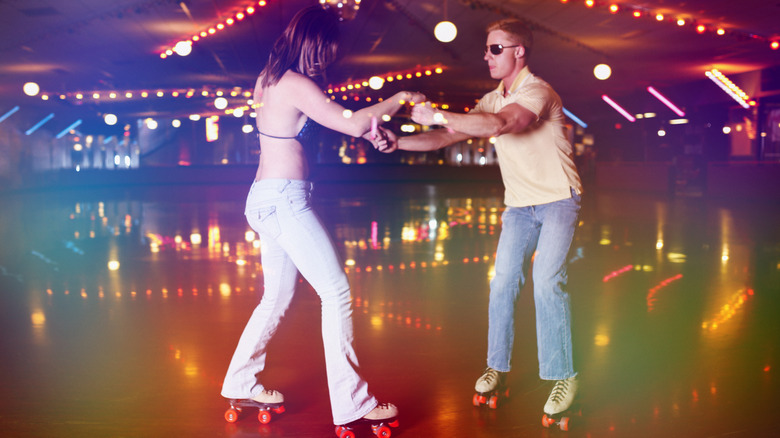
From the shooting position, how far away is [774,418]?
2.23 metres

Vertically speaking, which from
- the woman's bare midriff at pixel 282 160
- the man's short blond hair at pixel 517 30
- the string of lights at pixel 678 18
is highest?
the string of lights at pixel 678 18

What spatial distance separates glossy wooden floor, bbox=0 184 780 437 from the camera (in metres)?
2.27

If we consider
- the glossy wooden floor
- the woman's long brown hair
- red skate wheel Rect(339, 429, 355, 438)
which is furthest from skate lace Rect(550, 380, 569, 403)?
the woman's long brown hair

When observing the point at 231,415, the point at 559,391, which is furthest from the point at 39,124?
the point at 559,391

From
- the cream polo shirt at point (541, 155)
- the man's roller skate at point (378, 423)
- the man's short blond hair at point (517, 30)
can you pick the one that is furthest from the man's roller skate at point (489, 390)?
the man's short blond hair at point (517, 30)

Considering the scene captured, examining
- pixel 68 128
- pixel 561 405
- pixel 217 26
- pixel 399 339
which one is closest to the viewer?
pixel 561 405

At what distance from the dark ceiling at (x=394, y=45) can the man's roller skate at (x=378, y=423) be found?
24.5ft

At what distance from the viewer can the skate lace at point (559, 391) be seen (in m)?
2.26

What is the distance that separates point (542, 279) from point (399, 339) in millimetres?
1161

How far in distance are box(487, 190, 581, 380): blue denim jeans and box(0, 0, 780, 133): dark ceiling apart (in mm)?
6884

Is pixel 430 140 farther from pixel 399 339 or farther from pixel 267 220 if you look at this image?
pixel 399 339

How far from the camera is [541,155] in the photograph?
7.68ft

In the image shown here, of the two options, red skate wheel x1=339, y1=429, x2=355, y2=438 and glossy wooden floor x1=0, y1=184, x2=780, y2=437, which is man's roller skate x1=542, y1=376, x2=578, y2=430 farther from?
red skate wheel x1=339, y1=429, x2=355, y2=438

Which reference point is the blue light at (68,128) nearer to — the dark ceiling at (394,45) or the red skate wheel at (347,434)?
the dark ceiling at (394,45)
